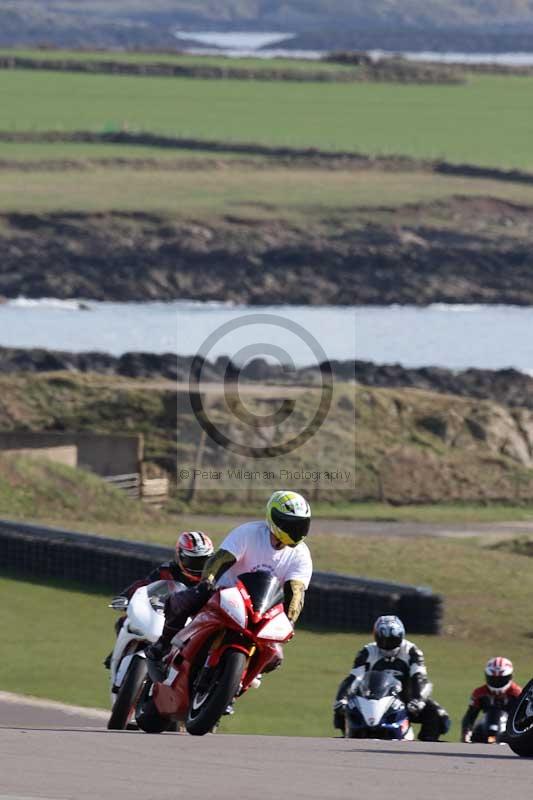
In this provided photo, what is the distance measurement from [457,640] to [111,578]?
460 centimetres

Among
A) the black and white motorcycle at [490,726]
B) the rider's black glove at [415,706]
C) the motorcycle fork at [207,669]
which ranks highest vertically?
the motorcycle fork at [207,669]

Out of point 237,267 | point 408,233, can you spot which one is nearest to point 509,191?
point 408,233

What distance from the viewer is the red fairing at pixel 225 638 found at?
11953mm

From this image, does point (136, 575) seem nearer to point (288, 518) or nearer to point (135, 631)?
point (135, 631)

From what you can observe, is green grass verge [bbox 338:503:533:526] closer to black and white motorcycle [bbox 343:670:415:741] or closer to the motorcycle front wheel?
black and white motorcycle [bbox 343:670:415:741]

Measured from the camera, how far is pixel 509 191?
92.8 metres

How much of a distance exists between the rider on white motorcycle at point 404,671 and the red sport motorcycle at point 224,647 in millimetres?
2158

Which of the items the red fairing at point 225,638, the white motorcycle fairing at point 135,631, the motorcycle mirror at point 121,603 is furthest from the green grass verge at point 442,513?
the red fairing at point 225,638

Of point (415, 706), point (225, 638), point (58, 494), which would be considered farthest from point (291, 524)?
point (58, 494)

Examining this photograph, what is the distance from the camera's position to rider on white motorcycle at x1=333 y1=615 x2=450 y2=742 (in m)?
14.4

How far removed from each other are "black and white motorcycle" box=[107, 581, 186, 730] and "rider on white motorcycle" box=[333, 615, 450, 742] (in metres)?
1.57

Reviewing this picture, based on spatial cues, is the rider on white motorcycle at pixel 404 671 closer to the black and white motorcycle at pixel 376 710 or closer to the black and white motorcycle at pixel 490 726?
the black and white motorcycle at pixel 376 710

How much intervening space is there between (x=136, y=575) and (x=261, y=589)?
12522 millimetres

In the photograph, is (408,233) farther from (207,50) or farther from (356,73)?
(207,50)
